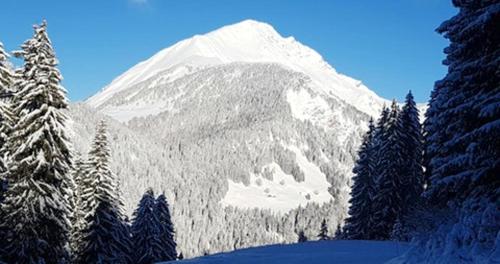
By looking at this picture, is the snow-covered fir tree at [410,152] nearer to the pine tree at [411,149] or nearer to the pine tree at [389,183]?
the pine tree at [411,149]

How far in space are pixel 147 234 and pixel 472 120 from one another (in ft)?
119

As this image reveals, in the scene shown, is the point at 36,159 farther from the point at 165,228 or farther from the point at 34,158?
the point at 165,228

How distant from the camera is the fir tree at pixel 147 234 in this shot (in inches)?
1772

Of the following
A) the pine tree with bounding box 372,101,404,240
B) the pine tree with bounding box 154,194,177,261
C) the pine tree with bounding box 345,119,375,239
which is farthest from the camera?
the pine tree with bounding box 154,194,177,261

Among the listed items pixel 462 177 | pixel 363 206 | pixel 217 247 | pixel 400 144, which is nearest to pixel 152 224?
pixel 363 206

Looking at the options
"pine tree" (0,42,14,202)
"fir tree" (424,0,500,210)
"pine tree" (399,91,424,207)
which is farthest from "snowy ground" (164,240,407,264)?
"pine tree" (399,91,424,207)

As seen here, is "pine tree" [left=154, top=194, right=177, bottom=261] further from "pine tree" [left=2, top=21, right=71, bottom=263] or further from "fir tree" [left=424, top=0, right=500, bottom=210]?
"fir tree" [left=424, top=0, right=500, bottom=210]

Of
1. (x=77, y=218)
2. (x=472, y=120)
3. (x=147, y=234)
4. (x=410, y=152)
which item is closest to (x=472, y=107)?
(x=472, y=120)

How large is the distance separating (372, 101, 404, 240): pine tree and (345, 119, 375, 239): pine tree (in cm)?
188

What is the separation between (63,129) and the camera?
2347 centimetres

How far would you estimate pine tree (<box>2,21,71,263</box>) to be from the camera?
2278 centimetres

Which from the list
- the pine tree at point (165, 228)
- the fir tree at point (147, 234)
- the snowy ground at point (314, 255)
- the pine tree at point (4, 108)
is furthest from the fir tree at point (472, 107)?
the pine tree at point (165, 228)

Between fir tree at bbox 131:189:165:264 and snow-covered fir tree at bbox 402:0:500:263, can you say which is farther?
fir tree at bbox 131:189:165:264

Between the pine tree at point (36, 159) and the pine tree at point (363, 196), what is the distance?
29063 millimetres
